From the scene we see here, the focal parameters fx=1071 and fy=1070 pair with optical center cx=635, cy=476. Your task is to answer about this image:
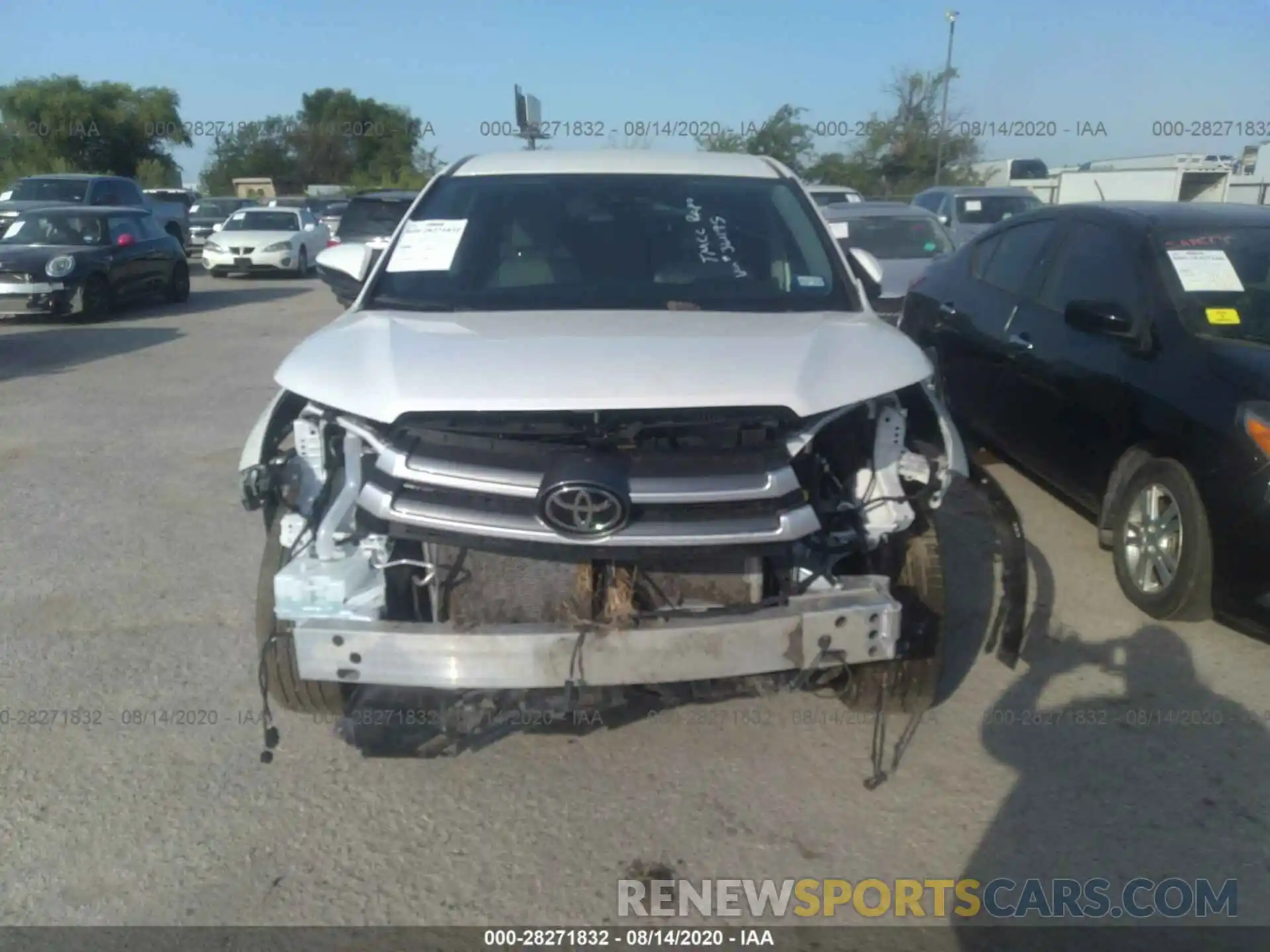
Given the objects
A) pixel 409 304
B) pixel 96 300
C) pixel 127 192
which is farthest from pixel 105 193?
pixel 409 304

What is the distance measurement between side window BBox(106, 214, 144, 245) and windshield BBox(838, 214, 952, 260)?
32.7ft

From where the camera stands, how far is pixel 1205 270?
4.74 meters

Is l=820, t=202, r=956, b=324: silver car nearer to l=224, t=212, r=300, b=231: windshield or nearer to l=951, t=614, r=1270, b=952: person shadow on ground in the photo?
l=951, t=614, r=1270, b=952: person shadow on ground

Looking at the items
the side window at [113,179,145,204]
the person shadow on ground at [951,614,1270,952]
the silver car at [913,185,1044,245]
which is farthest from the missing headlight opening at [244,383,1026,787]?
the side window at [113,179,145,204]

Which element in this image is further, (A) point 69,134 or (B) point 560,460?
(A) point 69,134

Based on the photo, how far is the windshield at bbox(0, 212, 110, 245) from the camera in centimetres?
1445

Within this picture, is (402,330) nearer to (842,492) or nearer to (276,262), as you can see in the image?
(842,492)

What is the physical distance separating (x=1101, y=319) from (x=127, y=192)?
19.3 metres

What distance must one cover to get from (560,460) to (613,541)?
26cm

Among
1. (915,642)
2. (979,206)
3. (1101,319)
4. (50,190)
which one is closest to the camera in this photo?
(915,642)

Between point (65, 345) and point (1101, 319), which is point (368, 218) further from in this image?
point (1101, 319)

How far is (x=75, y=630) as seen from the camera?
4473 millimetres

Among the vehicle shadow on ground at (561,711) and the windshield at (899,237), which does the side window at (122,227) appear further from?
the vehicle shadow on ground at (561,711)

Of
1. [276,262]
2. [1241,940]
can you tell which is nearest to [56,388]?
[1241,940]
